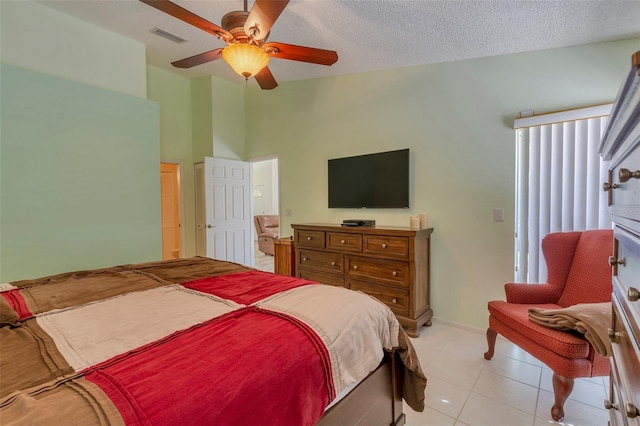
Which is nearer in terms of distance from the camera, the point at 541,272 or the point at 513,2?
the point at 513,2

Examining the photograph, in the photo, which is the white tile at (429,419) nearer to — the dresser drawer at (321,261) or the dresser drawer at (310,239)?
the dresser drawer at (321,261)

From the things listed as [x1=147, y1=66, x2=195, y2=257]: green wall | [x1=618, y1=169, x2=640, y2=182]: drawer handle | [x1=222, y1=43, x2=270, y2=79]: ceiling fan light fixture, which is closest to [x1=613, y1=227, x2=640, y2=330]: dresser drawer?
[x1=618, y1=169, x2=640, y2=182]: drawer handle

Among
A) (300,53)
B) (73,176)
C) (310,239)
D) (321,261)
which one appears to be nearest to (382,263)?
(321,261)

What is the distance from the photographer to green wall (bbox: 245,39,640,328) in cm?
242

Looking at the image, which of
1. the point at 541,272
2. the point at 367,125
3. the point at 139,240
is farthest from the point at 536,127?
the point at 139,240

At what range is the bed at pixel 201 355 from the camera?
68 cm

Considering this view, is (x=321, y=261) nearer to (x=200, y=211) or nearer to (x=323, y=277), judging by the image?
(x=323, y=277)

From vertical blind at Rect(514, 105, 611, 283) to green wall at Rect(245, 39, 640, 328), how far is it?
0.10 meters

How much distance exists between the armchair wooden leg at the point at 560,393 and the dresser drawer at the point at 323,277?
6.18 feet

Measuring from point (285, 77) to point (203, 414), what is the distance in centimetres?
408

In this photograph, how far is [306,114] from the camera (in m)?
4.03

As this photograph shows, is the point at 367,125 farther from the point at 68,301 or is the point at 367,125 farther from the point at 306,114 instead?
the point at 68,301

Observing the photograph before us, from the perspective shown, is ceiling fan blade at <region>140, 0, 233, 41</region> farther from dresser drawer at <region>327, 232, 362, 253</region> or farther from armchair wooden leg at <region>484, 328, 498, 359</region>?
armchair wooden leg at <region>484, 328, 498, 359</region>

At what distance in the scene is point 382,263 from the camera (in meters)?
2.88
